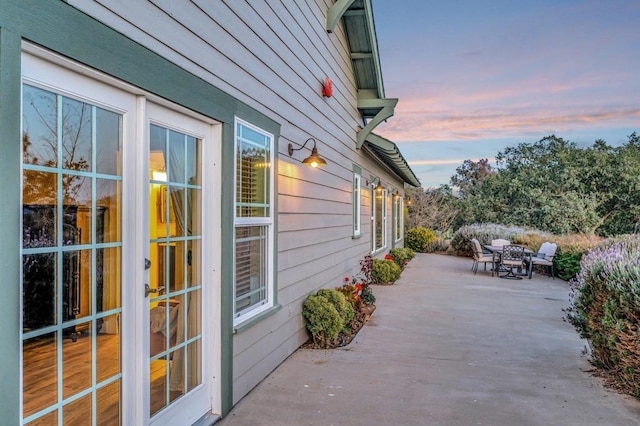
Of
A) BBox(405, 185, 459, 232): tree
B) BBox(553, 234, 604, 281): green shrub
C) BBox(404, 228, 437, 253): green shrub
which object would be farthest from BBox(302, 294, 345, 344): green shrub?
BBox(405, 185, 459, 232): tree

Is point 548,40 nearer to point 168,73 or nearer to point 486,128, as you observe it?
point 486,128

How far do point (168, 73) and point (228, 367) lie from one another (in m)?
2.07

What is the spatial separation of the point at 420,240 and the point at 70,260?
731 inches

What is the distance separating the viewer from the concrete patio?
328cm

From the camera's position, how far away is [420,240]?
1956 centimetres

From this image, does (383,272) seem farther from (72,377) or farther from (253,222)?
(72,377)

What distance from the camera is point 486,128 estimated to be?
1938 centimetres

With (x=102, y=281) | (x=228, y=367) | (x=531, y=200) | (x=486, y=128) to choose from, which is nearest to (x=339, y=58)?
(x=228, y=367)

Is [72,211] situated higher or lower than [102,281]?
higher

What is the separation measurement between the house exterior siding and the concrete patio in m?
0.39

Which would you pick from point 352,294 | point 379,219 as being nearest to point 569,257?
point 379,219

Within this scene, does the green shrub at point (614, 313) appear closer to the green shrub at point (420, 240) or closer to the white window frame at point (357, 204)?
the white window frame at point (357, 204)

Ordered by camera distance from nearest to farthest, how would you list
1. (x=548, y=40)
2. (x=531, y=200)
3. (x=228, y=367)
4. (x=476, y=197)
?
(x=228, y=367) < (x=548, y=40) < (x=531, y=200) < (x=476, y=197)

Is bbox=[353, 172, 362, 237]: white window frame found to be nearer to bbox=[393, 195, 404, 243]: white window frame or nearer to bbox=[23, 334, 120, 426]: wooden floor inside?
bbox=[23, 334, 120, 426]: wooden floor inside
